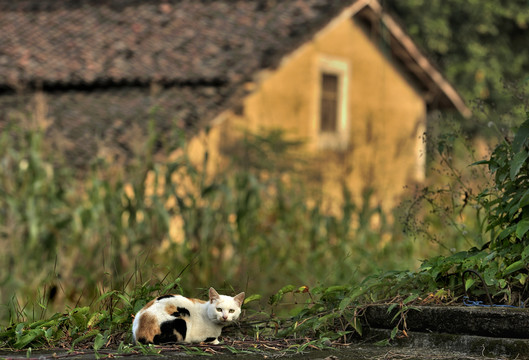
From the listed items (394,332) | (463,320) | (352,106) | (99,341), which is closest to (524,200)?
(463,320)

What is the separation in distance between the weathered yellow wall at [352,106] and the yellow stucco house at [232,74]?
0.03 meters

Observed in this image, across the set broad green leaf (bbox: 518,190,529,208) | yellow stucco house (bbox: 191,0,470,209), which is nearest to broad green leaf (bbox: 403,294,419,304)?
broad green leaf (bbox: 518,190,529,208)

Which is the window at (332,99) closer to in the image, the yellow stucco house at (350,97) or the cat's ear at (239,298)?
the yellow stucco house at (350,97)

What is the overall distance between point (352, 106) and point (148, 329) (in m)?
15.2

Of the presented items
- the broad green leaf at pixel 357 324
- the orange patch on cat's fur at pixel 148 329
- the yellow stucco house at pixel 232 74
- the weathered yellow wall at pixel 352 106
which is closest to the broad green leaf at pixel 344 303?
the broad green leaf at pixel 357 324

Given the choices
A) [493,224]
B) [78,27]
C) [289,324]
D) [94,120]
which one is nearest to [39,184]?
[289,324]

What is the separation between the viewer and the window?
18281 millimetres

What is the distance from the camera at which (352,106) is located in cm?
1894

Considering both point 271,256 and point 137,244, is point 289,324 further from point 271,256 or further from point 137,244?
point 271,256

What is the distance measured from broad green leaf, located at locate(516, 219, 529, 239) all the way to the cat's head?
1.36m

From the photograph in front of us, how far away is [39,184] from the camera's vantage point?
8.23m

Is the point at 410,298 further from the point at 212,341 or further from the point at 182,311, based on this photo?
the point at 182,311

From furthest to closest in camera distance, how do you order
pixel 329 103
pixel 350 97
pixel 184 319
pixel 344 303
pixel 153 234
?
pixel 350 97
pixel 329 103
pixel 153 234
pixel 344 303
pixel 184 319

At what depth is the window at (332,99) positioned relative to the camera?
18281 mm
